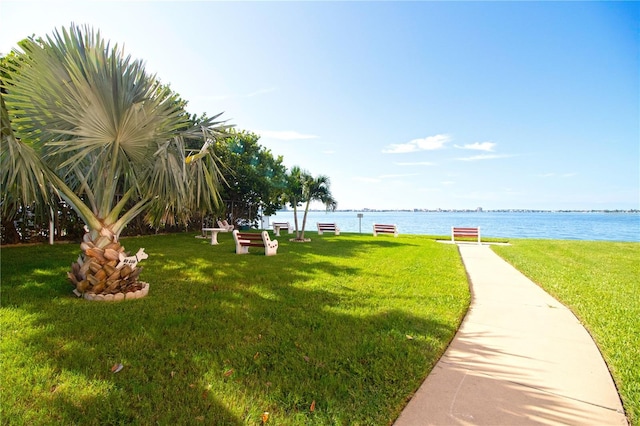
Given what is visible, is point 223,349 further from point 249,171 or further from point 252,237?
point 249,171

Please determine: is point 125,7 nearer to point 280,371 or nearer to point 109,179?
point 109,179

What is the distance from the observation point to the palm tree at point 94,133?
14.4ft

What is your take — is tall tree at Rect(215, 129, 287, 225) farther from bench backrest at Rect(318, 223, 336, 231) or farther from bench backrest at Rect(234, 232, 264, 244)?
bench backrest at Rect(234, 232, 264, 244)

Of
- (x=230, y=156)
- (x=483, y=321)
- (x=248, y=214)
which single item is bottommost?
(x=483, y=321)

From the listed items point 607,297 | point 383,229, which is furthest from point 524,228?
point 607,297

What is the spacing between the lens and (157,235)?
18062mm

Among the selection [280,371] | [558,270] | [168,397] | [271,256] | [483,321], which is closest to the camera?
[168,397]

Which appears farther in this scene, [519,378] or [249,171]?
[249,171]

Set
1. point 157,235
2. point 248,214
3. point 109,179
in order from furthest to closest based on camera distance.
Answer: point 248,214
point 157,235
point 109,179

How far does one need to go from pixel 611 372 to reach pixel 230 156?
20948 mm

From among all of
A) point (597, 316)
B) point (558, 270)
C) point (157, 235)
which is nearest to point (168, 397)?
point (597, 316)

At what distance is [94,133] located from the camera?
4.56 metres

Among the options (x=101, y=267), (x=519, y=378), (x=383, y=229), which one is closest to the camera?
(x=519, y=378)

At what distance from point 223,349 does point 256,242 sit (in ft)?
25.5
